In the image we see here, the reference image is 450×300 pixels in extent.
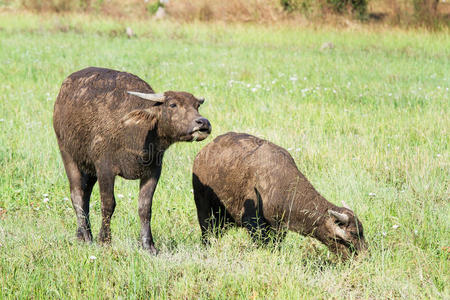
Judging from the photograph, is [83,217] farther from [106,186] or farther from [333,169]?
[333,169]

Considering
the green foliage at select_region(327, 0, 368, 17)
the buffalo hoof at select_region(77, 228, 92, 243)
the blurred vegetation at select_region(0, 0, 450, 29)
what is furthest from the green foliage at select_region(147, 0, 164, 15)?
the buffalo hoof at select_region(77, 228, 92, 243)

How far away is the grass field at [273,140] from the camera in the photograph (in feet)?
14.6

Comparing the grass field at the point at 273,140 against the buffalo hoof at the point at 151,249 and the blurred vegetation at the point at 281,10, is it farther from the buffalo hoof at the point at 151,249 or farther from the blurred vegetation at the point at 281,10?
the blurred vegetation at the point at 281,10

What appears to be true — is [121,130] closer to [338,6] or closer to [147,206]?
[147,206]

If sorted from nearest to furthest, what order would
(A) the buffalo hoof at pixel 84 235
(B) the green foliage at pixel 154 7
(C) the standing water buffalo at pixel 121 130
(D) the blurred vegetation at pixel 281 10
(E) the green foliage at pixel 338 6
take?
(C) the standing water buffalo at pixel 121 130 → (A) the buffalo hoof at pixel 84 235 → (D) the blurred vegetation at pixel 281 10 → (E) the green foliage at pixel 338 6 → (B) the green foliage at pixel 154 7

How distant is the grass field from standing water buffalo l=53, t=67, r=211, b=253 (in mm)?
442

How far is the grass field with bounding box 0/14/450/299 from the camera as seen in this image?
444cm

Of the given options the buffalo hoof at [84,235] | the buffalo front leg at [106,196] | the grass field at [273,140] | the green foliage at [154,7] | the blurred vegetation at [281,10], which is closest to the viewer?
the grass field at [273,140]

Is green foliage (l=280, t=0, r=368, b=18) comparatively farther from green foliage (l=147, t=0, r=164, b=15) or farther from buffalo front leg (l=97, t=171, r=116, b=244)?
buffalo front leg (l=97, t=171, r=116, b=244)

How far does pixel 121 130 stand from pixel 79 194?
976mm

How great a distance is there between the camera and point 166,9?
87.9 feet

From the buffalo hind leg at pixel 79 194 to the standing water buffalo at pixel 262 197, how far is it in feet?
3.75

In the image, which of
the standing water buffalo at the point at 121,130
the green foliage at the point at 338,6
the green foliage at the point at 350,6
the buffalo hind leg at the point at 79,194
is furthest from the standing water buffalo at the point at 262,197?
the green foliage at the point at 350,6

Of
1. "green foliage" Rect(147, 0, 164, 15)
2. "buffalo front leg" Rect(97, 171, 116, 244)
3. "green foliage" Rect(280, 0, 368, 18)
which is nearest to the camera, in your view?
"buffalo front leg" Rect(97, 171, 116, 244)
